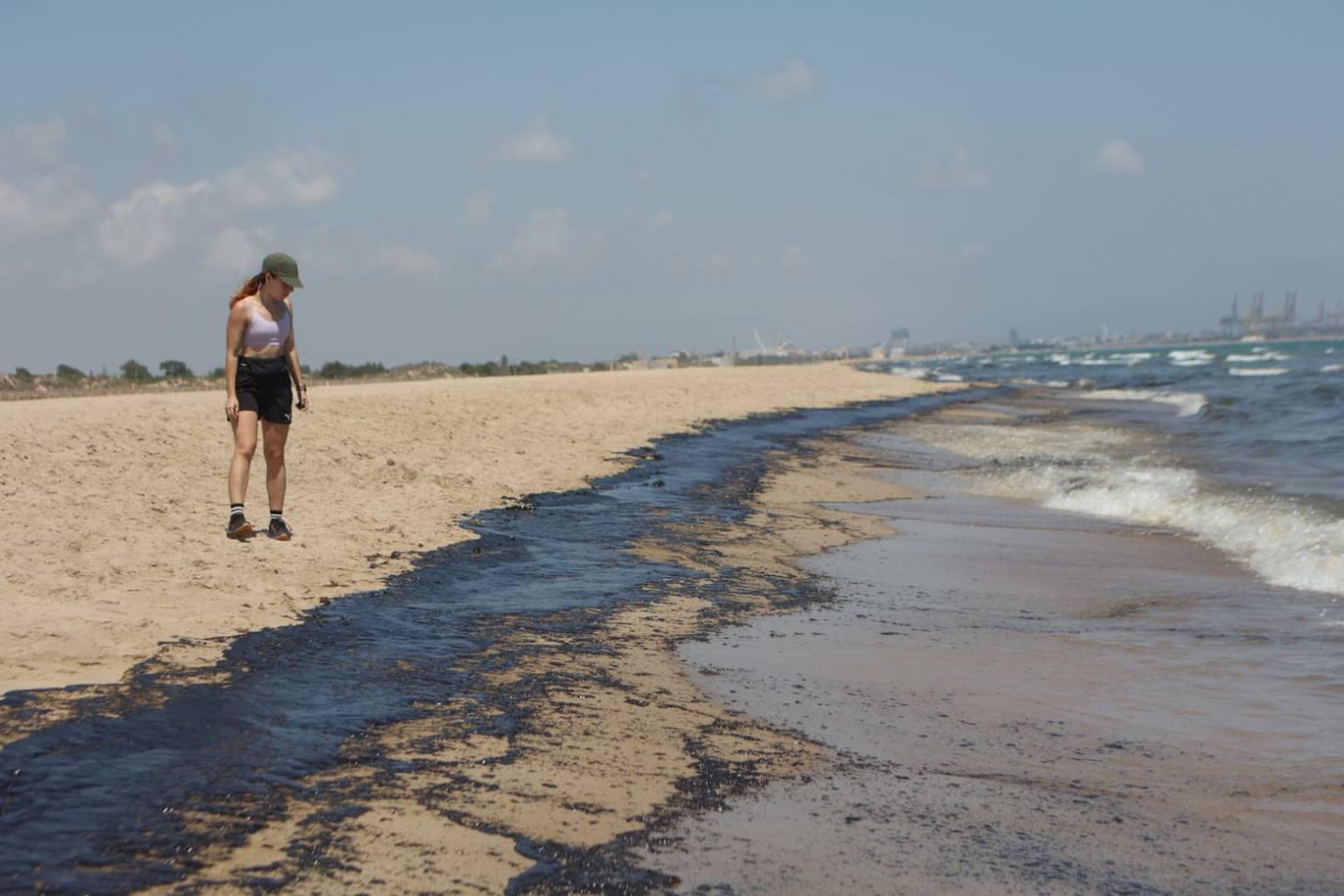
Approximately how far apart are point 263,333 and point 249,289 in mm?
284

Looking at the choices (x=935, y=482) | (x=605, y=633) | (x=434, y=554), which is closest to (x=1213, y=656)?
(x=605, y=633)

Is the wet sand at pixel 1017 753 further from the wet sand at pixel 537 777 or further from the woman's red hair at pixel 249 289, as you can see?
the woman's red hair at pixel 249 289

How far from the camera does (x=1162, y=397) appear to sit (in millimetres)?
39688

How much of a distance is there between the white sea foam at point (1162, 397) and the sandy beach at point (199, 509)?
20785mm

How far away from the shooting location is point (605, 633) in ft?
17.7

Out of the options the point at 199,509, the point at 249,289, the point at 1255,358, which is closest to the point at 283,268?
the point at 249,289

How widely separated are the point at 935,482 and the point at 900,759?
34.3 ft

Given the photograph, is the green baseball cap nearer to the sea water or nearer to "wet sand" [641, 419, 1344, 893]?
"wet sand" [641, 419, 1344, 893]

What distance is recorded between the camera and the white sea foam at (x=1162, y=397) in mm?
31672

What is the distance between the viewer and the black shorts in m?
6.96

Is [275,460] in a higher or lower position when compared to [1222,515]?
higher

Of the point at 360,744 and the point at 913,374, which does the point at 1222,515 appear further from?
the point at 913,374

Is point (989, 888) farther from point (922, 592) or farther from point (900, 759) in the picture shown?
point (922, 592)

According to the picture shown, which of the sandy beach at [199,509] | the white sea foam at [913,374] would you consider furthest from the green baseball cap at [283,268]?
the white sea foam at [913,374]
